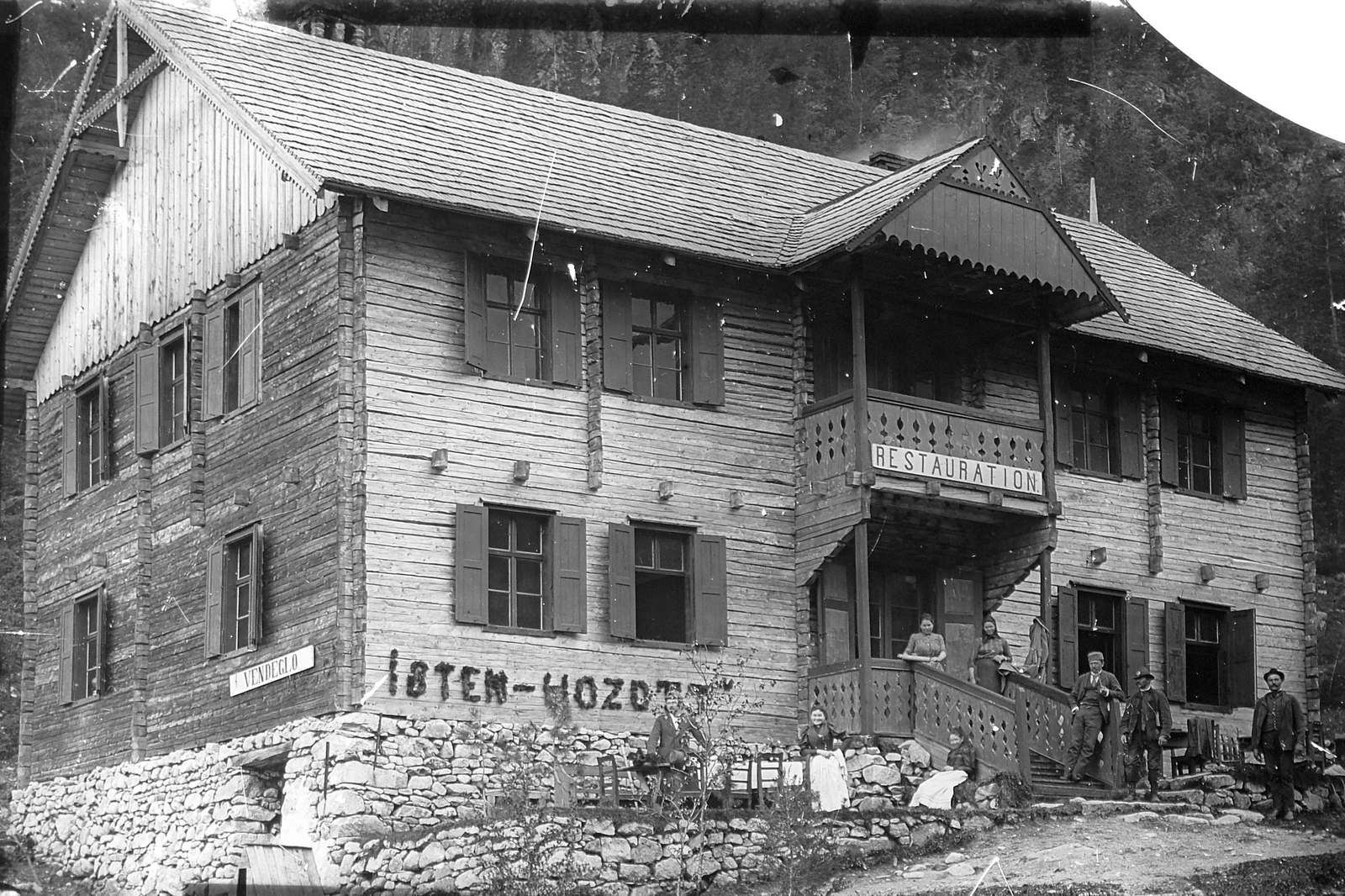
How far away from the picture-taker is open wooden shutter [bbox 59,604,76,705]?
86.8ft

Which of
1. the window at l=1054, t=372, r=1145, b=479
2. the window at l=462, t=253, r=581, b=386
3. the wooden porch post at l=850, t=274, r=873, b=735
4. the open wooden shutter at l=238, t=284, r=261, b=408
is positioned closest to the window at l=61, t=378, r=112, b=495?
the open wooden shutter at l=238, t=284, r=261, b=408

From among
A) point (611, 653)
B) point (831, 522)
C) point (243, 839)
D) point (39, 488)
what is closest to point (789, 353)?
point (831, 522)

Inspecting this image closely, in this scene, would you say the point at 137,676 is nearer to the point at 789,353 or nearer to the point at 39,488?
the point at 39,488

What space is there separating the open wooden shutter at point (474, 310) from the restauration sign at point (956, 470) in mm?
5286

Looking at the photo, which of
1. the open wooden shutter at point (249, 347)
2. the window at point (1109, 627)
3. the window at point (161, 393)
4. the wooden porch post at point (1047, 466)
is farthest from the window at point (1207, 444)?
the window at point (161, 393)

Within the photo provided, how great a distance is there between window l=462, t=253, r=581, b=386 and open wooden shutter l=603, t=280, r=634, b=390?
40 centimetres

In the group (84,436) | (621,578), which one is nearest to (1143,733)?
(621,578)

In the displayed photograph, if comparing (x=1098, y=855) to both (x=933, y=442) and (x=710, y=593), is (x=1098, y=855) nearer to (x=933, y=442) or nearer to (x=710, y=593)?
(x=710, y=593)

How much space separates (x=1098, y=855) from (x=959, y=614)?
24.4 feet

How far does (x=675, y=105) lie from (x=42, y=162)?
2167cm

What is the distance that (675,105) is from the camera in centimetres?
5703

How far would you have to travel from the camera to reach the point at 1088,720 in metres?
23.2

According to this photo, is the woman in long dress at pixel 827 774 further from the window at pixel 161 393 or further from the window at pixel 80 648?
the window at pixel 80 648

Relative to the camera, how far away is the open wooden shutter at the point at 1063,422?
27.3m
